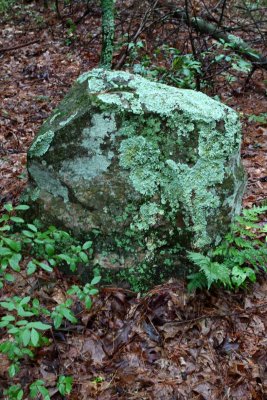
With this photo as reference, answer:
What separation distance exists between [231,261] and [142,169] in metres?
1.07

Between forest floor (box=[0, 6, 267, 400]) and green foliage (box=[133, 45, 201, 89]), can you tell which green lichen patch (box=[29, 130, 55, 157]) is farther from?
green foliage (box=[133, 45, 201, 89])

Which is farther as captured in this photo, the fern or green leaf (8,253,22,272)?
the fern

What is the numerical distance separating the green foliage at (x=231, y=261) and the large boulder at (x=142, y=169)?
0.43 feet

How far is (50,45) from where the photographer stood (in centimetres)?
895

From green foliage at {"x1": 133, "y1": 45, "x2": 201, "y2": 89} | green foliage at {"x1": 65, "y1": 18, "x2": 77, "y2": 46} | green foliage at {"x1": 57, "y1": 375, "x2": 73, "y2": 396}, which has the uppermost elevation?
green foliage at {"x1": 133, "y1": 45, "x2": 201, "y2": 89}

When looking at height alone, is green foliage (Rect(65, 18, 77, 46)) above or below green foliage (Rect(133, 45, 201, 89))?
below

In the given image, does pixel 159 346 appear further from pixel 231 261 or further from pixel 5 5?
pixel 5 5

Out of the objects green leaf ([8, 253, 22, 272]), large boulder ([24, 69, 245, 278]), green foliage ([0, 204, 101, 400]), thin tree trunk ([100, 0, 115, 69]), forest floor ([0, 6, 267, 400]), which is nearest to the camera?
green foliage ([0, 204, 101, 400])

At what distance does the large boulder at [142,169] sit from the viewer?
3.35 m

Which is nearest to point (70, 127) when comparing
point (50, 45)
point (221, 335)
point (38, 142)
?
point (38, 142)

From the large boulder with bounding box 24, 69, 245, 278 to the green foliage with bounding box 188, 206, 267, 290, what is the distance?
0.43ft

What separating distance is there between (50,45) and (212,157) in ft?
22.4

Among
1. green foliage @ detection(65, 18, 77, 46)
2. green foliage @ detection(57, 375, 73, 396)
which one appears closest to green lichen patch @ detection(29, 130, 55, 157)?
green foliage @ detection(57, 375, 73, 396)

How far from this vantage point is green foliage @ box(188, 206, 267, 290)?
310cm
